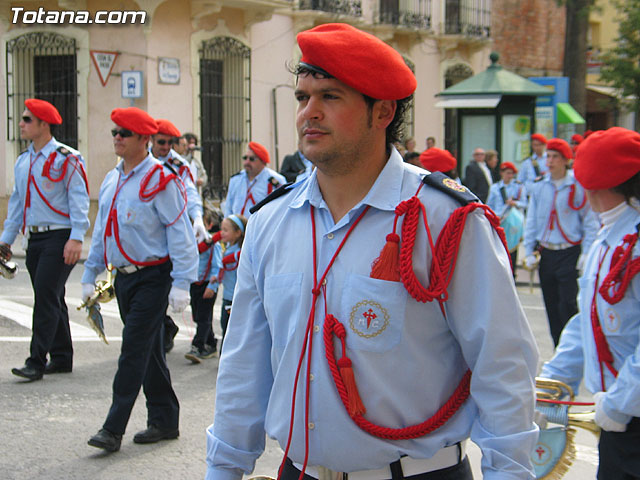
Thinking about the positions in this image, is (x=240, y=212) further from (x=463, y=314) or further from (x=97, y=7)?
(x=97, y=7)

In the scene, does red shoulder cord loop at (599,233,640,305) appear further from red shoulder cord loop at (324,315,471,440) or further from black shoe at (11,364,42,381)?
black shoe at (11,364,42,381)

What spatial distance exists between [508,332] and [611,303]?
1350mm

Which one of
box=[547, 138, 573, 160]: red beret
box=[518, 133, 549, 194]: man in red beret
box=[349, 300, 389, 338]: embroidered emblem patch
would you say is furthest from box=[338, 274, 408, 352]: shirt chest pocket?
box=[518, 133, 549, 194]: man in red beret

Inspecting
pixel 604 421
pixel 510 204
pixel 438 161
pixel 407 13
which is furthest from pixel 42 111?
pixel 407 13

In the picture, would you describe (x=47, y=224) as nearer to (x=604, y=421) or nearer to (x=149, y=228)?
(x=149, y=228)

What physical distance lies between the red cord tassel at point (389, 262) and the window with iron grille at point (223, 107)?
17.6 meters

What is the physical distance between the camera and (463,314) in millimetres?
2295

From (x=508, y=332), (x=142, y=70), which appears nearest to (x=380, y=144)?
(x=508, y=332)

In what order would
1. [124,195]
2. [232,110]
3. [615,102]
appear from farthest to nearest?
1. [615,102]
2. [232,110]
3. [124,195]

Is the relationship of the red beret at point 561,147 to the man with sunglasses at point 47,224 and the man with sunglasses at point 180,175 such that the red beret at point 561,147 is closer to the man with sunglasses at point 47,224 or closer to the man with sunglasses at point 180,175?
the man with sunglasses at point 180,175

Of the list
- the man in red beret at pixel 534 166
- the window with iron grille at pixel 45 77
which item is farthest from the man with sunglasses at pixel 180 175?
the window with iron grille at pixel 45 77

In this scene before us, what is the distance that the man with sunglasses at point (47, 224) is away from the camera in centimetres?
706

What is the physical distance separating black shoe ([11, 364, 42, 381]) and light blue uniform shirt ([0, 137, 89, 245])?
1052mm

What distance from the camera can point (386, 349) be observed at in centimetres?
231
